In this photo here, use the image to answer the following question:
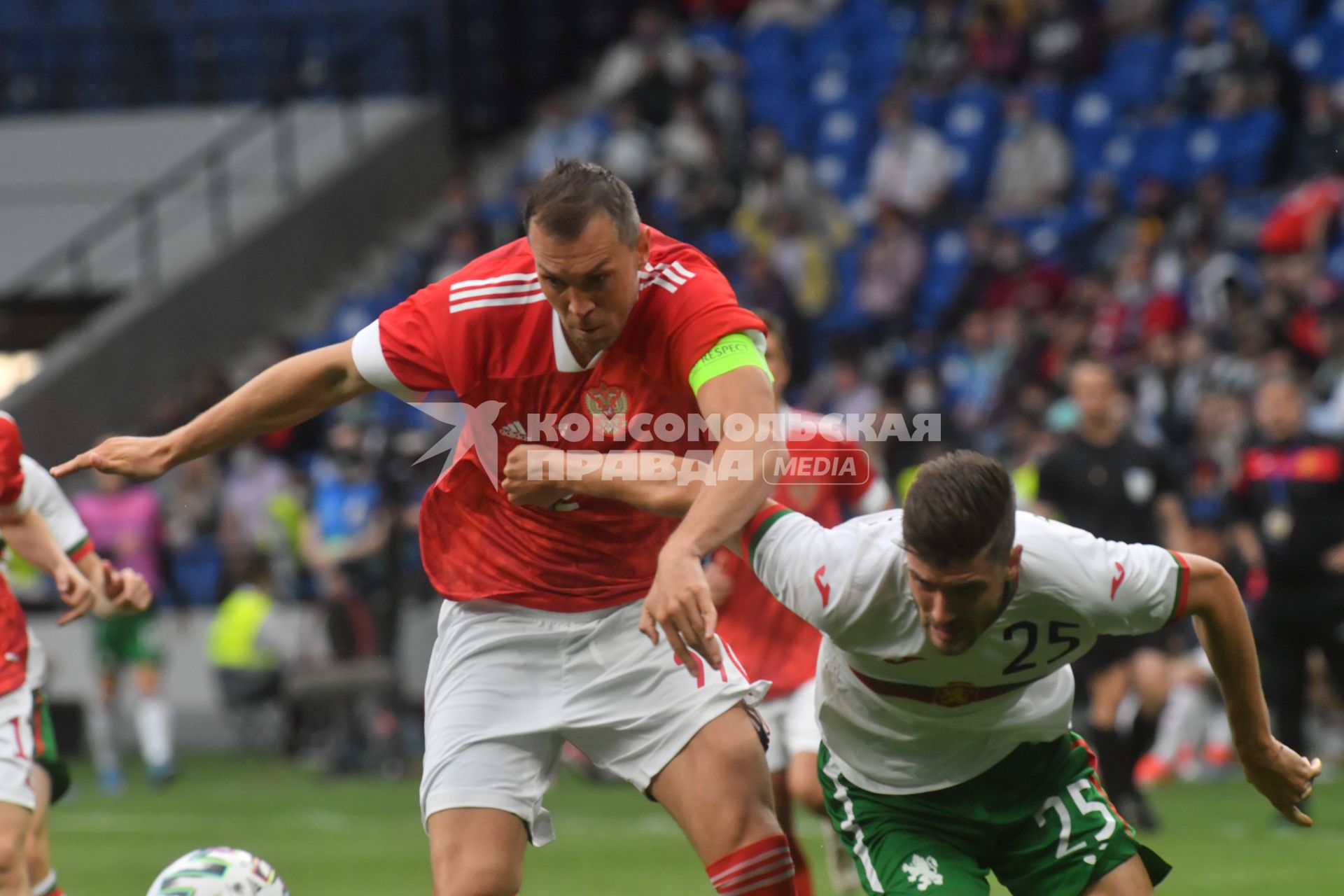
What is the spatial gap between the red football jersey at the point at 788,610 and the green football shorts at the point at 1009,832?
2468 mm

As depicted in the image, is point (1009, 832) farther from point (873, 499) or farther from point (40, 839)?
point (40, 839)

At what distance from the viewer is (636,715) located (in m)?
4.91

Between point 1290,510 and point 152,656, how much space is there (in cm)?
834

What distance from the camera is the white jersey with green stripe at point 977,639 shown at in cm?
434

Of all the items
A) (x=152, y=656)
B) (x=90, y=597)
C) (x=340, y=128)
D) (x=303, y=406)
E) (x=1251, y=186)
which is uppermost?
(x=303, y=406)

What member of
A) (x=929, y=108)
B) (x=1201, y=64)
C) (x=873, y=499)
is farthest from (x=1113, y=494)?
(x=929, y=108)

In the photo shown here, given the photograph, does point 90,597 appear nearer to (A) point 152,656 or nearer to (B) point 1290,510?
(B) point 1290,510

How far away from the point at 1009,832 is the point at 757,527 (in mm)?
1044

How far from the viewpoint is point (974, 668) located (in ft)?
14.5

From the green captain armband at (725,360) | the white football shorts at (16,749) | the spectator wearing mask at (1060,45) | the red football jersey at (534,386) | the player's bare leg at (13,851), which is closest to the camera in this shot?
the green captain armband at (725,360)

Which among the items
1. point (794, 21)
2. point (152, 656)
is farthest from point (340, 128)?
point (152, 656)

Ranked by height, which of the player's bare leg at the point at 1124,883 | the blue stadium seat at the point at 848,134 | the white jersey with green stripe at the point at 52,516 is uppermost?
the player's bare leg at the point at 1124,883

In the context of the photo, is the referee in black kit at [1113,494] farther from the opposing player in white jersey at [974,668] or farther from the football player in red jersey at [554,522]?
the football player in red jersey at [554,522]

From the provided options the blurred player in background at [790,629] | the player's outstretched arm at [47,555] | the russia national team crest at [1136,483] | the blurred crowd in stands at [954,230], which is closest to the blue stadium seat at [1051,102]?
the blurred crowd in stands at [954,230]
